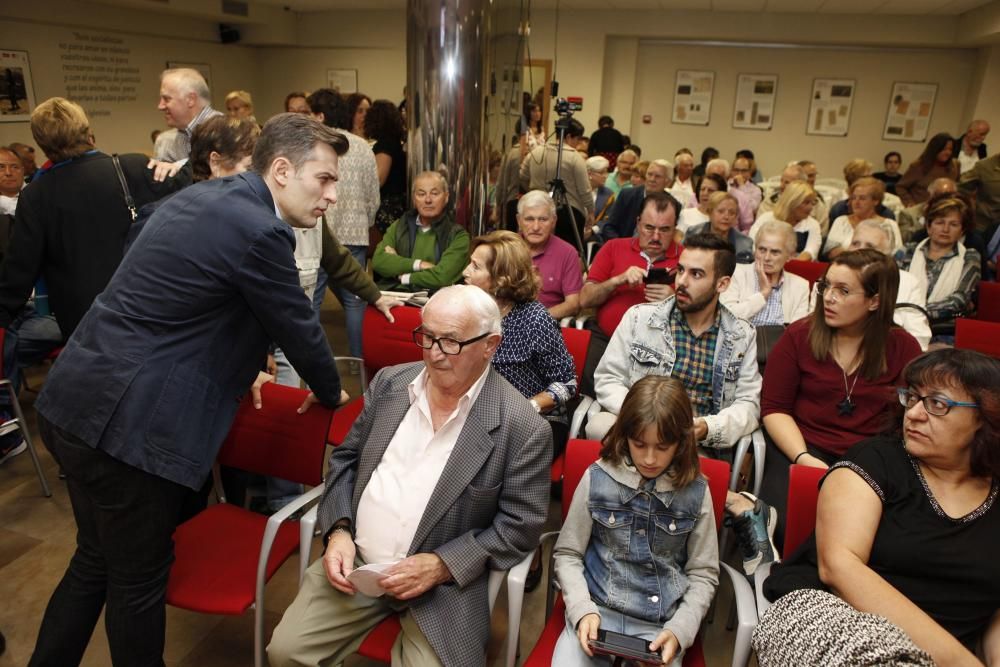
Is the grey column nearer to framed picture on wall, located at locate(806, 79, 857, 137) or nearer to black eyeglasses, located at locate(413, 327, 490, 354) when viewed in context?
black eyeglasses, located at locate(413, 327, 490, 354)

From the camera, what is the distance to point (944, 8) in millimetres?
7969

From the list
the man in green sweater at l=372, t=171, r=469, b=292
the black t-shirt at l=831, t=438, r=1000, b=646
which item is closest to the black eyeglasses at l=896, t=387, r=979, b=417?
the black t-shirt at l=831, t=438, r=1000, b=646

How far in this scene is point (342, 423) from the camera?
2.65 meters

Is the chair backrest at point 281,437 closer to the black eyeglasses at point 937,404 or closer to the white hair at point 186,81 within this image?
the black eyeglasses at point 937,404

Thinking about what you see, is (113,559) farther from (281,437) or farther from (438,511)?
(438,511)

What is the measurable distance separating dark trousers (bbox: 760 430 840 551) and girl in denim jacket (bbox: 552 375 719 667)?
64cm

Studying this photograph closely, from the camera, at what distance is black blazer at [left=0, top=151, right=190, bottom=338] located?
244 cm

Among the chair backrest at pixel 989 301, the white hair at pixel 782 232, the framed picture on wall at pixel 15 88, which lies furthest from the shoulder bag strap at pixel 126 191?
the framed picture on wall at pixel 15 88

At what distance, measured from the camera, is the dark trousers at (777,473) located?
7.13 feet

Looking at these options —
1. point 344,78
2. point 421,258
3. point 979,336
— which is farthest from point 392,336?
point 344,78

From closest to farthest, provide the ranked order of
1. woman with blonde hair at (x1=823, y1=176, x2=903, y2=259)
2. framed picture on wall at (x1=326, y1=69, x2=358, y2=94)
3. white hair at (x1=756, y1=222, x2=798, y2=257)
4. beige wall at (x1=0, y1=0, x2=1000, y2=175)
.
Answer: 1. white hair at (x1=756, y1=222, x2=798, y2=257)
2. woman with blonde hair at (x1=823, y1=176, x2=903, y2=259)
3. beige wall at (x1=0, y1=0, x2=1000, y2=175)
4. framed picture on wall at (x1=326, y1=69, x2=358, y2=94)

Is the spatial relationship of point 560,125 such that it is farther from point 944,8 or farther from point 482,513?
point 944,8

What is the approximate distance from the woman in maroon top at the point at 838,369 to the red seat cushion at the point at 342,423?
1.57 m

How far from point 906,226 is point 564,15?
651 cm
